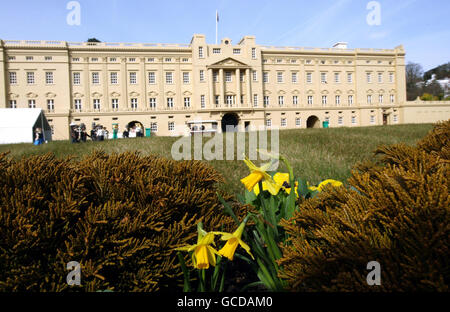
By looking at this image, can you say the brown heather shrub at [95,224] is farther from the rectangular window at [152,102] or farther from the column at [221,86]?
the rectangular window at [152,102]

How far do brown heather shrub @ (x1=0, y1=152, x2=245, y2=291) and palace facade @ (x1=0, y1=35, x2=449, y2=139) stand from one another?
32.8 meters

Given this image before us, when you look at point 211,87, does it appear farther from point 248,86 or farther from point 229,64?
point 248,86

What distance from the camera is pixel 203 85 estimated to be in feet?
143

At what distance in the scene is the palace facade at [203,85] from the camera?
38.9 m

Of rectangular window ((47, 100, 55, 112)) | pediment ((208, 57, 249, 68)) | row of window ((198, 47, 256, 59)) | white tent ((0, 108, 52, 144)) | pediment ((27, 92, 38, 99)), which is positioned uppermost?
row of window ((198, 47, 256, 59))

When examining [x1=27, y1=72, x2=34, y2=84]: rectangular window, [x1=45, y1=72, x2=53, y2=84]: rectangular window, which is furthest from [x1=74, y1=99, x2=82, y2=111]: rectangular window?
[x1=27, y1=72, x2=34, y2=84]: rectangular window

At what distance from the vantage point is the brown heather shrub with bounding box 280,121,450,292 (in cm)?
93

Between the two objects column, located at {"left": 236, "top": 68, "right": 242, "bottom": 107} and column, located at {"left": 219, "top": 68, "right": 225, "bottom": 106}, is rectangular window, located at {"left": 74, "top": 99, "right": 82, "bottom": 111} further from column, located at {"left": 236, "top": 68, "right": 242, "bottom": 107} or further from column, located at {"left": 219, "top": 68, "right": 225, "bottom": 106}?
column, located at {"left": 236, "top": 68, "right": 242, "bottom": 107}

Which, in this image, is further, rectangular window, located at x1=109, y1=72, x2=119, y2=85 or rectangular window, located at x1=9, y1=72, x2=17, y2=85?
rectangular window, located at x1=109, y1=72, x2=119, y2=85

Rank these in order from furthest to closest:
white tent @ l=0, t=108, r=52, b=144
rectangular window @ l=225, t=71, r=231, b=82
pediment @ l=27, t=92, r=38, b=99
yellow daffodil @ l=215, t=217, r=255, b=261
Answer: rectangular window @ l=225, t=71, r=231, b=82
pediment @ l=27, t=92, r=38, b=99
white tent @ l=0, t=108, r=52, b=144
yellow daffodil @ l=215, t=217, r=255, b=261

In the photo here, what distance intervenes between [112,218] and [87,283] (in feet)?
1.09
